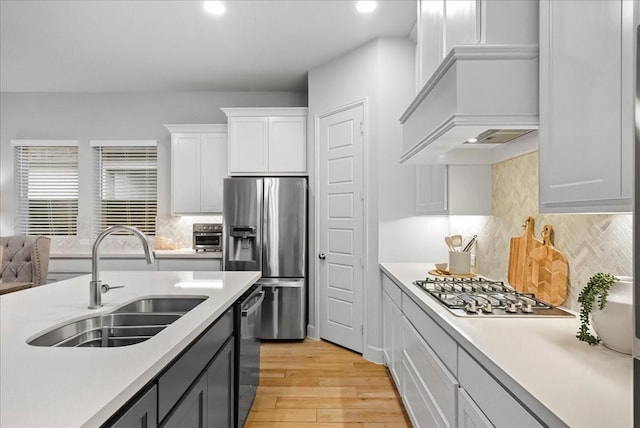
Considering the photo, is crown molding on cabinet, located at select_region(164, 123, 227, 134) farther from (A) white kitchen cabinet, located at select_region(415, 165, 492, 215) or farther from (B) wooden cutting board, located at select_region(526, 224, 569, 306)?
(B) wooden cutting board, located at select_region(526, 224, 569, 306)

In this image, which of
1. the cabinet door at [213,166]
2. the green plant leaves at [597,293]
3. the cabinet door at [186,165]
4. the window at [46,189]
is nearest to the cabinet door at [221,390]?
the green plant leaves at [597,293]

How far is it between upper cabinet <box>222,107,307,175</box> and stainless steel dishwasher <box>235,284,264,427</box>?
2.02m

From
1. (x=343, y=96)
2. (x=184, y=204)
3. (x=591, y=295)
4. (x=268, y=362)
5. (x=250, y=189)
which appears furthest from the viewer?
(x=184, y=204)

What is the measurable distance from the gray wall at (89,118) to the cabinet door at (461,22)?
3.71 metres

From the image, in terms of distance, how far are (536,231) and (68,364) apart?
6.57ft

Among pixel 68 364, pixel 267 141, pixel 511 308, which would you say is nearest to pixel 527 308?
pixel 511 308

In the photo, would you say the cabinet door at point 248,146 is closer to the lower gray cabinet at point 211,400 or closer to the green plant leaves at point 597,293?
the lower gray cabinet at point 211,400

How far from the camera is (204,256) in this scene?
169 inches

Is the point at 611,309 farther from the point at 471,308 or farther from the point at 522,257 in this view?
the point at 522,257

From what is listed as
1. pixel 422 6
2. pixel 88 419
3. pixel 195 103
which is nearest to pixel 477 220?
pixel 422 6

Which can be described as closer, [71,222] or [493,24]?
[493,24]

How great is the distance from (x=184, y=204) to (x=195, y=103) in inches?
53.8

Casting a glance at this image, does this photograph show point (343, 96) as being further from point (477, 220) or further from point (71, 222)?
point (71, 222)

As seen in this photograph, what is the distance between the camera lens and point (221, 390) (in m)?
1.74
